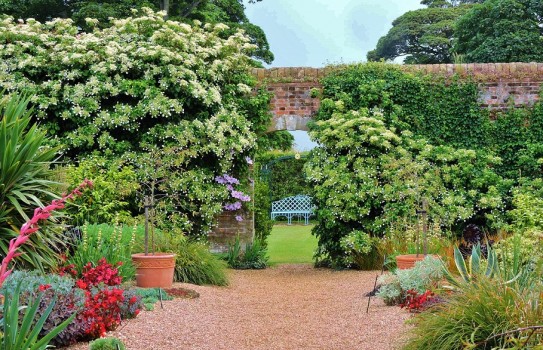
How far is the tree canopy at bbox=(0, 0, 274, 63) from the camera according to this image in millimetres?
18266

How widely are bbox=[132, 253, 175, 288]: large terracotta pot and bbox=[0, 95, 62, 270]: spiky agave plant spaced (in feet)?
2.90

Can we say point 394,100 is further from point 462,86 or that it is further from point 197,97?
point 197,97

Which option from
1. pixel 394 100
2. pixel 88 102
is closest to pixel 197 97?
pixel 88 102

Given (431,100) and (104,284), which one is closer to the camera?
(104,284)

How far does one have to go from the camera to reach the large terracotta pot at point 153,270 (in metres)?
7.25

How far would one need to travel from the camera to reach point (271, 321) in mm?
6703

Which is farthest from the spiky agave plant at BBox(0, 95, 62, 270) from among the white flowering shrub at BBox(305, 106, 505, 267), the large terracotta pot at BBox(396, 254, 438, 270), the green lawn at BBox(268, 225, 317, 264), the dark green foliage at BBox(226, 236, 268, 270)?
the green lawn at BBox(268, 225, 317, 264)

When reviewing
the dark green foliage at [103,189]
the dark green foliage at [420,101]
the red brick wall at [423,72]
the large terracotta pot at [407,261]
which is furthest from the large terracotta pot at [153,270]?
the dark green foliage at [420,101]

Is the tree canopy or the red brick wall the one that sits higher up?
the tree canopy

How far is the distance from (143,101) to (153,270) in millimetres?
4290

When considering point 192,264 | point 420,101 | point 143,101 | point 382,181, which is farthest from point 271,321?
point 420,101

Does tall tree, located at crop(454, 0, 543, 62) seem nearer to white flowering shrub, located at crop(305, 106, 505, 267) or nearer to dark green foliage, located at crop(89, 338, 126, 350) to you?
white flowering shrub, located at crop(305, 106, 505, 267)

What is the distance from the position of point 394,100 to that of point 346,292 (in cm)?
471

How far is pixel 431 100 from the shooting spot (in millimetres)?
11992
